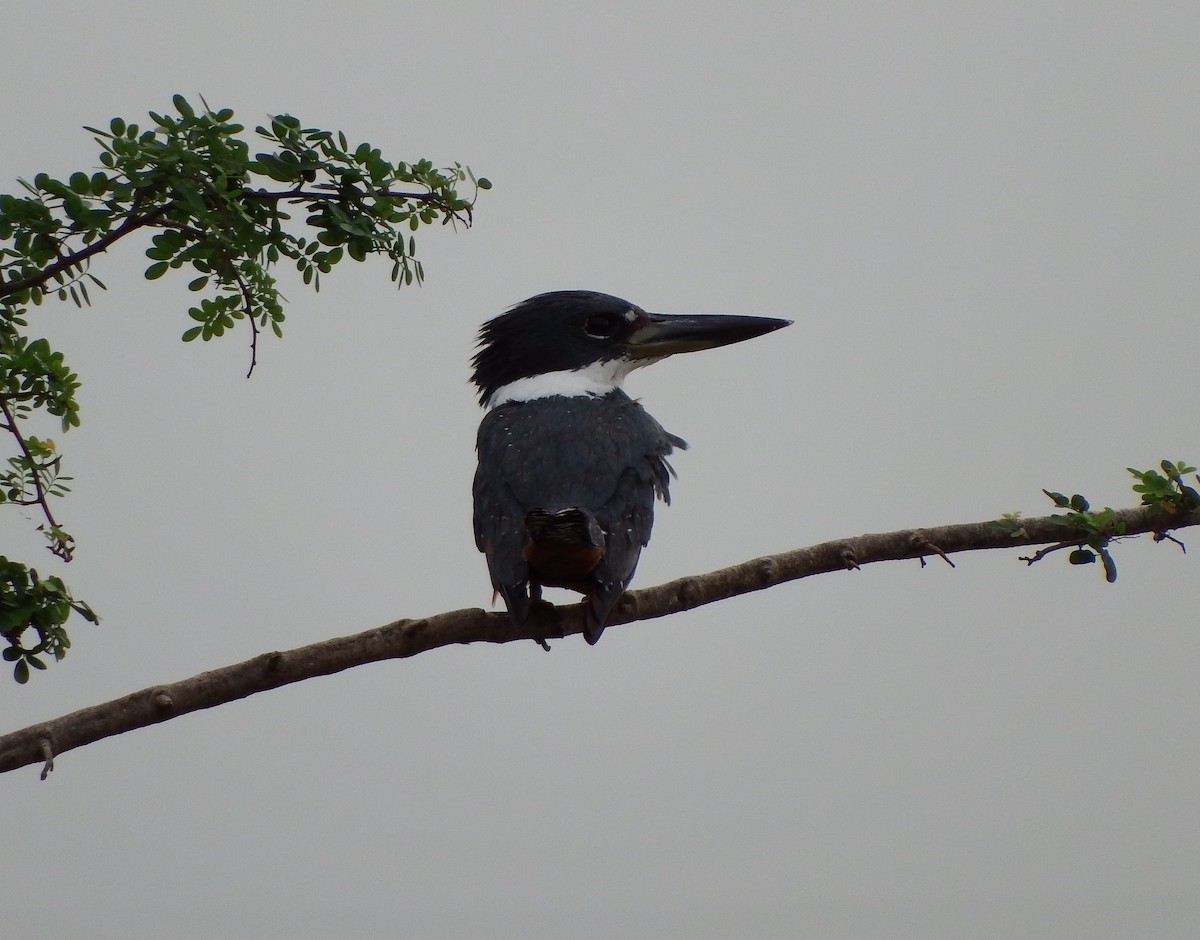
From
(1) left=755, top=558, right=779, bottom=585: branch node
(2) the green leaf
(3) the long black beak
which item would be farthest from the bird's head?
(2) the green leaf

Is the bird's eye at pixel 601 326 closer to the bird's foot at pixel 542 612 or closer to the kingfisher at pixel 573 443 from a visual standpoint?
the kingfisher at pixel 573 443

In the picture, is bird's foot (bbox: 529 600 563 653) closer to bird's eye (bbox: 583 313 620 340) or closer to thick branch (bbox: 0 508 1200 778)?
thick branch (bbox: 0 508 1200 778)

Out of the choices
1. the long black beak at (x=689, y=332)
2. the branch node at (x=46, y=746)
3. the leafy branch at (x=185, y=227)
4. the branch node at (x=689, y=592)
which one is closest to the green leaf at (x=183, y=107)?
the leafy branch at (x=185, y=227)

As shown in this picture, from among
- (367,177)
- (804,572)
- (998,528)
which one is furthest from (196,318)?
(998,528)

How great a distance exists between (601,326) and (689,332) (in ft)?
0.53

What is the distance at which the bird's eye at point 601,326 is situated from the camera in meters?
2.44

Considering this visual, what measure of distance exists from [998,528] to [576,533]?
2.04ft

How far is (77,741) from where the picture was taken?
1580 mm

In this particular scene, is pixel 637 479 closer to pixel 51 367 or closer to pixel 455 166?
pixel 455 166

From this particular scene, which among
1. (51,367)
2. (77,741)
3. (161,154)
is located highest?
(161,154)

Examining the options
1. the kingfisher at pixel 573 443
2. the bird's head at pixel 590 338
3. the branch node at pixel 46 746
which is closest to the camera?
the branch node at pixel 46 746

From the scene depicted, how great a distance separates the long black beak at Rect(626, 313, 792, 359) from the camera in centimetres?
246

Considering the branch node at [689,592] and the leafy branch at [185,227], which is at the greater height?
the leafy branch at [185,227]

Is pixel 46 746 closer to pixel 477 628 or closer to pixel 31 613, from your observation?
pixel 31 613
